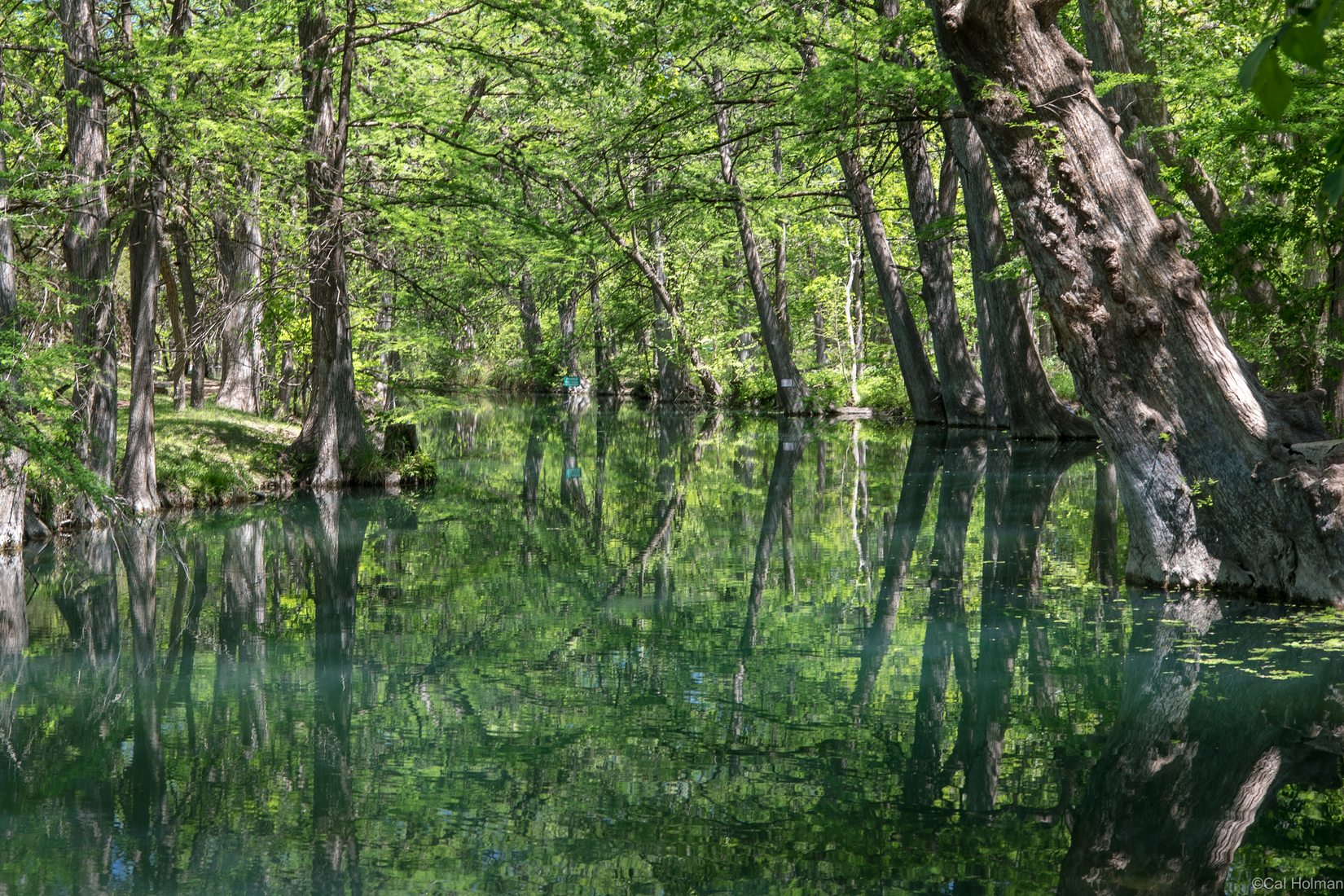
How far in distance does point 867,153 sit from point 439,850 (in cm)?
2382

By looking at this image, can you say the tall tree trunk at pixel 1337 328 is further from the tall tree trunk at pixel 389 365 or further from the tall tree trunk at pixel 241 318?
the tall tree trunk at pixel 241 318

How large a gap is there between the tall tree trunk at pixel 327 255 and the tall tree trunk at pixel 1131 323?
29.2 ft

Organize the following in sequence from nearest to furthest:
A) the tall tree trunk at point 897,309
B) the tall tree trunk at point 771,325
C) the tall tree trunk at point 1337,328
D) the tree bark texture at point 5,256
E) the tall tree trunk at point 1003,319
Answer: the tree bark texture at point 5,256 < the tall tree trunk at point 1337,328 < the tall tree trunk at point 1003,319 < the tall tree trunk at point 897,309 < the tall tree trunk at point 771,325

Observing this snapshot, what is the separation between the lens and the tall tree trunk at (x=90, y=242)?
38.4ft

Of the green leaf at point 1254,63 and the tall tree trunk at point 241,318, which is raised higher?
the tall tree trunk at point 241,318

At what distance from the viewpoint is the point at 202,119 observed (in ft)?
40.2

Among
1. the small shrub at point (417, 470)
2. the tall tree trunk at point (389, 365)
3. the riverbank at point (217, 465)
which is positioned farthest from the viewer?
the small shrub at point (417, 470)

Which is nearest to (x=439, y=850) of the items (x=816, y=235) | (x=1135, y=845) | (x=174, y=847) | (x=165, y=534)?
(x=174, y=847)

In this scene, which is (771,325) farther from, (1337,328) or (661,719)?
(661,719)

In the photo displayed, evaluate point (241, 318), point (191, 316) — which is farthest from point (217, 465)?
point (191, 316)

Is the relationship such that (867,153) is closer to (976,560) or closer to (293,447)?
(293,447)

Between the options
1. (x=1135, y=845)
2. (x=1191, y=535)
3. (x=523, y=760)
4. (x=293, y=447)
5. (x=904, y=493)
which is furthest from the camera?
(x=293, y=447)

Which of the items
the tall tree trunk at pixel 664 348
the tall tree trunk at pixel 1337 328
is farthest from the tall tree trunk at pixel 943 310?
the tall tree trunk at pixel 1337 328

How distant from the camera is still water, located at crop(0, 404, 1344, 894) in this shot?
4.37 metres
